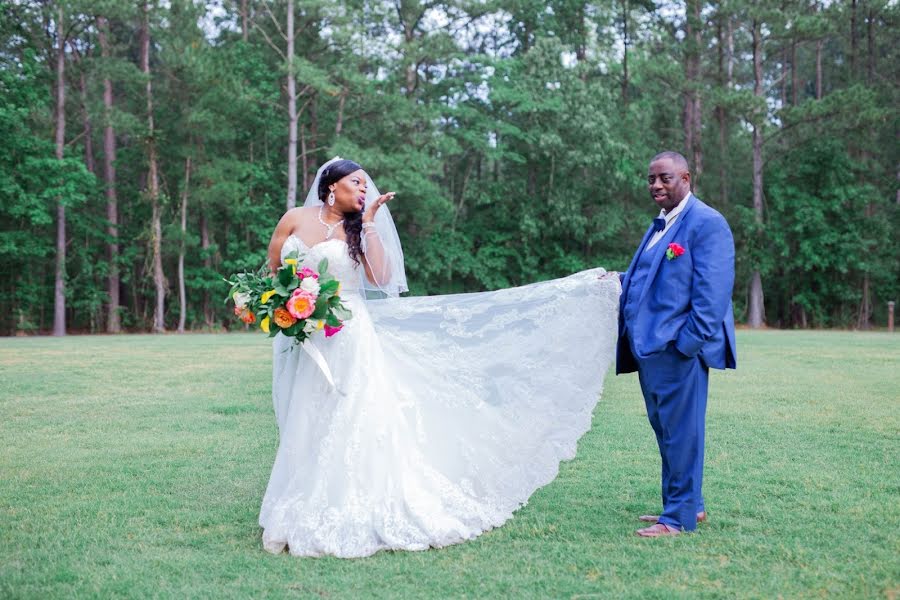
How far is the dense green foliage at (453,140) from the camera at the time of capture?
3316 centimetres

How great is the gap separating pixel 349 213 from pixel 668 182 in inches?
80.0

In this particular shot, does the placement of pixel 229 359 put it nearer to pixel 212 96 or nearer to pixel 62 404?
pixel 62 404

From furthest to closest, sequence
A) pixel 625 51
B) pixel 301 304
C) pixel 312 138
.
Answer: pixel 625 51 → pixel 312 138 → pixel 301 304

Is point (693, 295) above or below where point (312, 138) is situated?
below

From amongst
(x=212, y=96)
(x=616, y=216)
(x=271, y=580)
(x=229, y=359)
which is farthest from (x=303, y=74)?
(x=271, y=580)

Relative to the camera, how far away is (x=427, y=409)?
582 centimetres

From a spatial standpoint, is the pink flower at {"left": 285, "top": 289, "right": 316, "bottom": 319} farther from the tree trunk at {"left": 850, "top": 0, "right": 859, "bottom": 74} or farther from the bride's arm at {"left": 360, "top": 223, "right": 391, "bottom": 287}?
the tree trunk at {"left": 850, "top": 0, "right": 859, "bottom": 74}

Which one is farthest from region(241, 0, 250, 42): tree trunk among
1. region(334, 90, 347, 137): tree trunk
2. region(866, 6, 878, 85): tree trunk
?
region(866, 6, 878, 85): tree trunk

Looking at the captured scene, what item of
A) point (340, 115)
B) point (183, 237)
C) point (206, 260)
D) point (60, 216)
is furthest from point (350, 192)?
point (206, 260)

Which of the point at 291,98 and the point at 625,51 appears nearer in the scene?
the point at 291,98

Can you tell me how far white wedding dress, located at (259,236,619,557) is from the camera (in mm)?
5176

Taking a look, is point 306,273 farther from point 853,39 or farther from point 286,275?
point 853,39

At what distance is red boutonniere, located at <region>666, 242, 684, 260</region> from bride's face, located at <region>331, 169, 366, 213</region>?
6.42ft

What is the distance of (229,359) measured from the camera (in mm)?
17953
